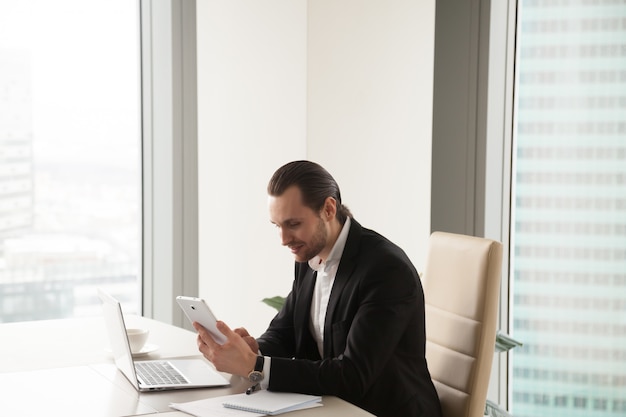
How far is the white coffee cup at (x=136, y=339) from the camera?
2.13 meters

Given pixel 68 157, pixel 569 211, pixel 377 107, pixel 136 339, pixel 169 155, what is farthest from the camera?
pixel 377 107

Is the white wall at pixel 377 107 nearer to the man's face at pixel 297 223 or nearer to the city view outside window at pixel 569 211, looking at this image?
the city view outside window at pixel 569 211

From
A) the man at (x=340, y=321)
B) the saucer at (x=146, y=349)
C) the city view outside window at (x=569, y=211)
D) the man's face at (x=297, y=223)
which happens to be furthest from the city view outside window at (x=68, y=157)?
the city view outside window at (x=569, y=211)

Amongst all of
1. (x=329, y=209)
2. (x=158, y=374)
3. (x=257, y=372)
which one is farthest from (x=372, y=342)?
(x=158, y=374)

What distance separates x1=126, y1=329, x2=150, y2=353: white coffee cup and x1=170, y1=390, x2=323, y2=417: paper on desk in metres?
0.47

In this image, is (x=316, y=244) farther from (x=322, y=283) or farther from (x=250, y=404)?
(x=250, y=404)

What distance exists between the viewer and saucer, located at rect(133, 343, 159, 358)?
2.13 metres

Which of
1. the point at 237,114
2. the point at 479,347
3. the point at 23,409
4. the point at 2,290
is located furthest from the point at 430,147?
the point at 23,409

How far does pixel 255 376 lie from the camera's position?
1.80 metres

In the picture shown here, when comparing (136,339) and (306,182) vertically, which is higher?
(306,182)

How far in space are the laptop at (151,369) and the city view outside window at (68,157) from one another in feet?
4.42

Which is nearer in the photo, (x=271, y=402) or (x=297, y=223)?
(x=271, y=402)

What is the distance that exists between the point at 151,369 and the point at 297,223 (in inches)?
20.2

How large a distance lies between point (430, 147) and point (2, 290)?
1.84 meters
